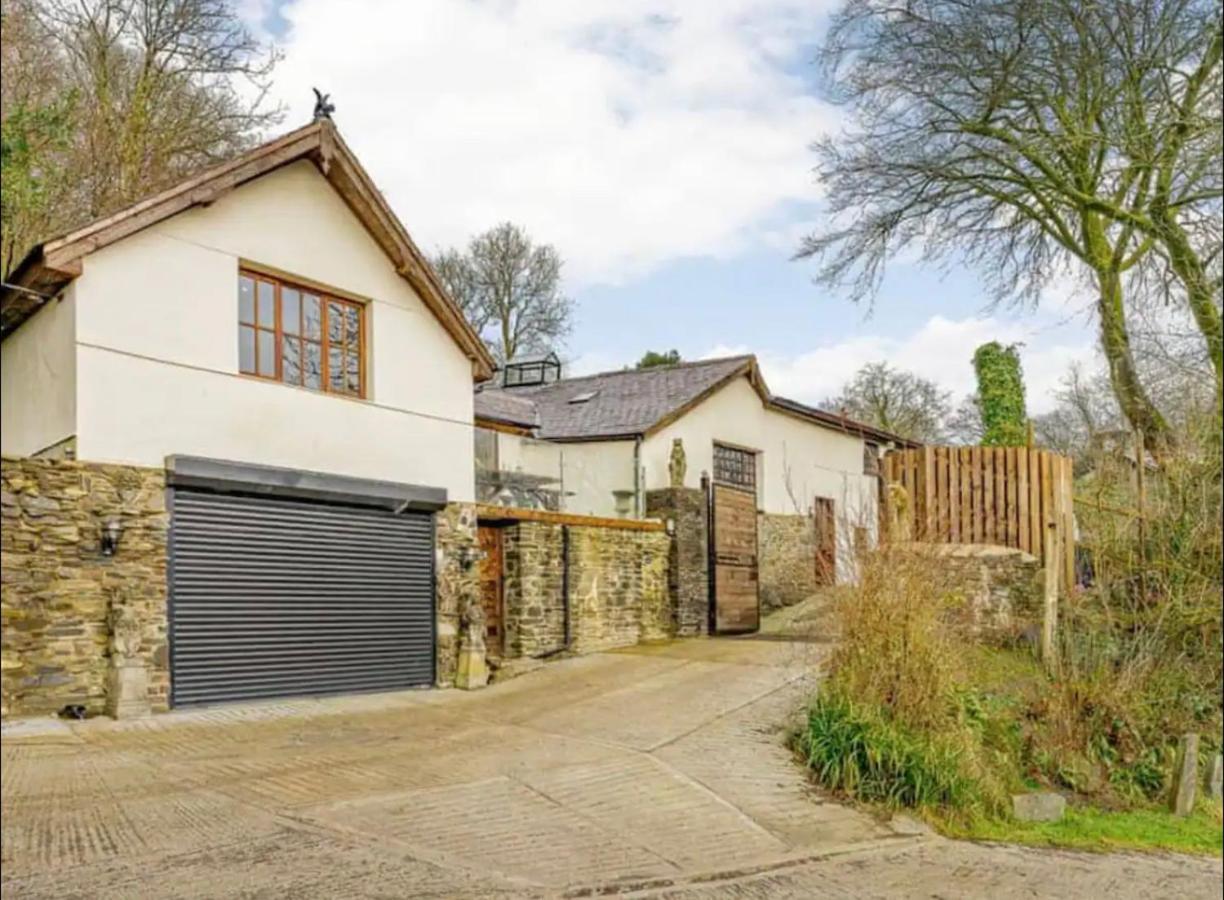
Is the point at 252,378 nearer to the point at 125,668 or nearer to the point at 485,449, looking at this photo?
the point at 125,668

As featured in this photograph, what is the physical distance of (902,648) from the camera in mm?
7719

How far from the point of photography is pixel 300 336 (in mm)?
10047

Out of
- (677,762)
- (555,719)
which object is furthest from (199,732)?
(677,762)

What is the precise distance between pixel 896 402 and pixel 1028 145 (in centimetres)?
1045

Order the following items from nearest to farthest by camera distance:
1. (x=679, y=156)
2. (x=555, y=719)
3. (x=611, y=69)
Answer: (x=611, y=69) → (x=679, y=156) → (x=555, y=719)

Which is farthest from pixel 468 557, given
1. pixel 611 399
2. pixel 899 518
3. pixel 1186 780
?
pixel 1186 780

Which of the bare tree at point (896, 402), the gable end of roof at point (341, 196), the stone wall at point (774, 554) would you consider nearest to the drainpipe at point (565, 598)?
the gable end of roof at point (341, 196)

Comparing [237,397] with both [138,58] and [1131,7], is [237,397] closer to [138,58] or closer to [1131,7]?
[138,58]

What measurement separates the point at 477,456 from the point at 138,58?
9.04m

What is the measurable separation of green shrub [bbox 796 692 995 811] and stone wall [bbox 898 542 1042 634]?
2.08 meters

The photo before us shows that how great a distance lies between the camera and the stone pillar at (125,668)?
26.5 ft

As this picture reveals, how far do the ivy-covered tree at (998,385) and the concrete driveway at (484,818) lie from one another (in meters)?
10.0

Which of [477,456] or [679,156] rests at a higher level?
[679,156]

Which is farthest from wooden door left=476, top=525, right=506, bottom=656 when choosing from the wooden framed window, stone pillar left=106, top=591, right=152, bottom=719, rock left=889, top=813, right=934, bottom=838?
rock left=889, top=813, right=934, bottom=838
